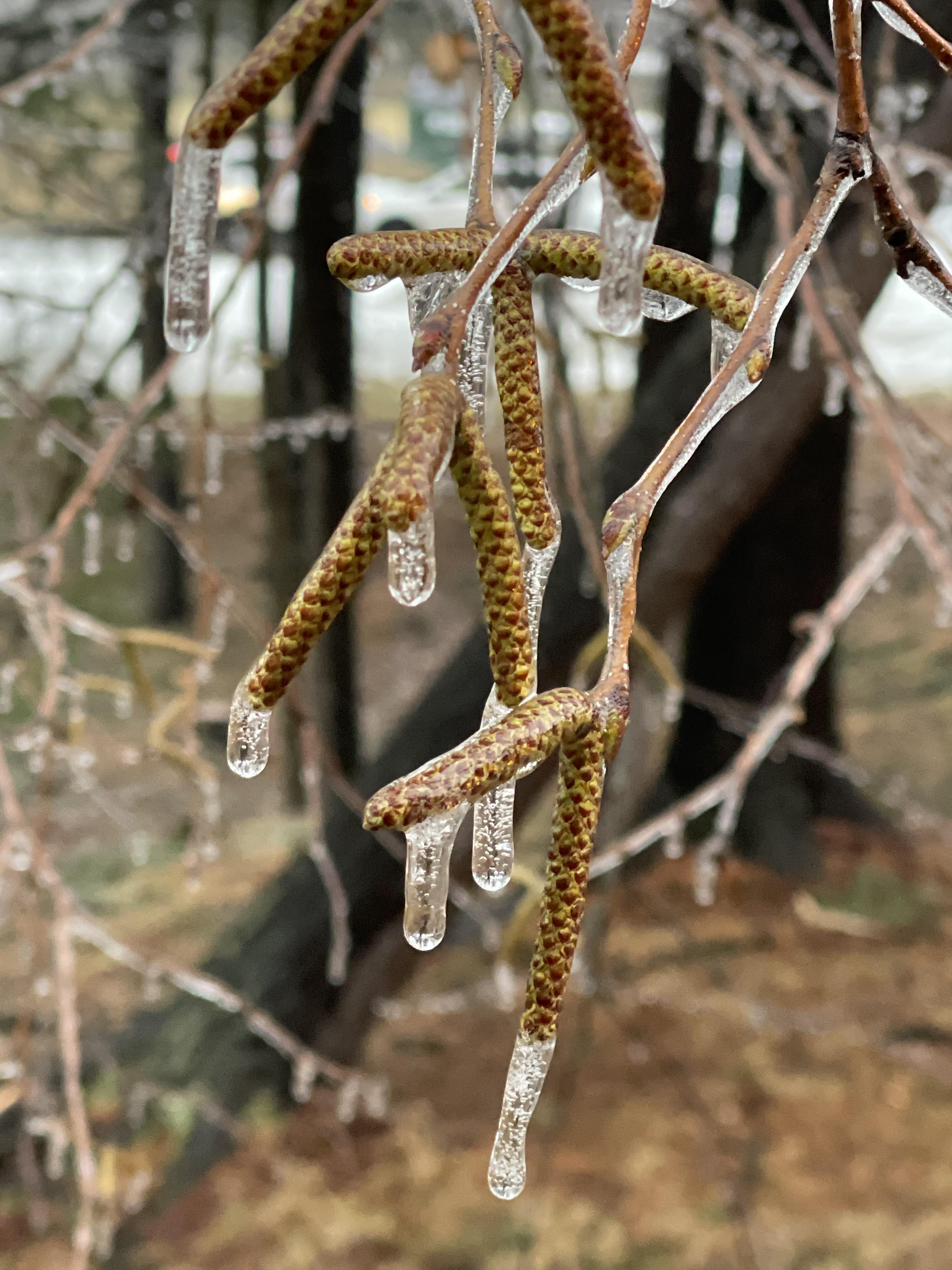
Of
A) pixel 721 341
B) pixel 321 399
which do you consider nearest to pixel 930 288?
pixel 721 341

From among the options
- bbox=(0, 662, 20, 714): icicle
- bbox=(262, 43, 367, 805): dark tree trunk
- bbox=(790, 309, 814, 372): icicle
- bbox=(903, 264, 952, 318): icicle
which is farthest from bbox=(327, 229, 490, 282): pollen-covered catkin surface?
bbox=(262, 43, 367, 805): dark tree trunk

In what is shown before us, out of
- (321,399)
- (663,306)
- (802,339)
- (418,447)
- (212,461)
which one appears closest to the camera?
(418,447)

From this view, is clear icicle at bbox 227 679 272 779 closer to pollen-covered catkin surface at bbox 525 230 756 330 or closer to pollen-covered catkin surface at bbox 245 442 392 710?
pollen-covered catkin surface at bbox 245 442 392 710

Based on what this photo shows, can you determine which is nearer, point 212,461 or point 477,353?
point 477,353

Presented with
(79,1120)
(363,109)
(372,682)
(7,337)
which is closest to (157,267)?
(363,109)

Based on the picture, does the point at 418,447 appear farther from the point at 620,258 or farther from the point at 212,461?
the point at 212,461

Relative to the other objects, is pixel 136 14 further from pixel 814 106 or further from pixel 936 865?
pixel 936 865
